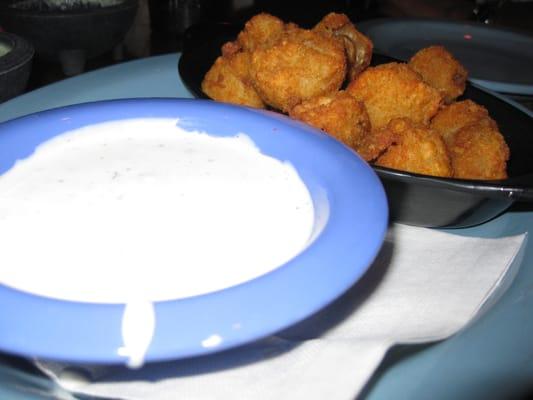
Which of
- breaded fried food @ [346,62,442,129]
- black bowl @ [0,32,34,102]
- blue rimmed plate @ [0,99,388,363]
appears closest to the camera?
blue rimmed plate @ [0,99,388,363]

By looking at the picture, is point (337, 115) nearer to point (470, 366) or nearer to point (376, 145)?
point (376, 145)

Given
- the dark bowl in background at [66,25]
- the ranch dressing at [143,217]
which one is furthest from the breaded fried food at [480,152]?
the dark bowl in background at [66,25]

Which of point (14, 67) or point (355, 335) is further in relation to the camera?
point (14, 67)

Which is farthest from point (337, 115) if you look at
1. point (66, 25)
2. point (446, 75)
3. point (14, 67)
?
point (66, 25)

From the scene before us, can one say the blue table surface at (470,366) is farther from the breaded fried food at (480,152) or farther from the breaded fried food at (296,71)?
the breaded fried food at (296,71)

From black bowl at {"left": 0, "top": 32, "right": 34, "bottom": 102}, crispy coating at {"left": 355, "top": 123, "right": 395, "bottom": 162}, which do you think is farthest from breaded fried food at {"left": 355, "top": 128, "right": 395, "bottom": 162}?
black bowl at {"left": 0, "top": 32, "right": 34, "bottom": 102}

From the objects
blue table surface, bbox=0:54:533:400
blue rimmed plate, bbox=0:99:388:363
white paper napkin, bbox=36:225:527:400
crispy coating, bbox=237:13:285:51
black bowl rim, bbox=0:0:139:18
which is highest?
blue rimmed plate, bbox=0:99:388:363

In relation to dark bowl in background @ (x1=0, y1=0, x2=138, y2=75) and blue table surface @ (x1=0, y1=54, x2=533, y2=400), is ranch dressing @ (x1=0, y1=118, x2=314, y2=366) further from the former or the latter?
dark bowl in background @ (x1=0, y1=0, x2=138, y2=75)
